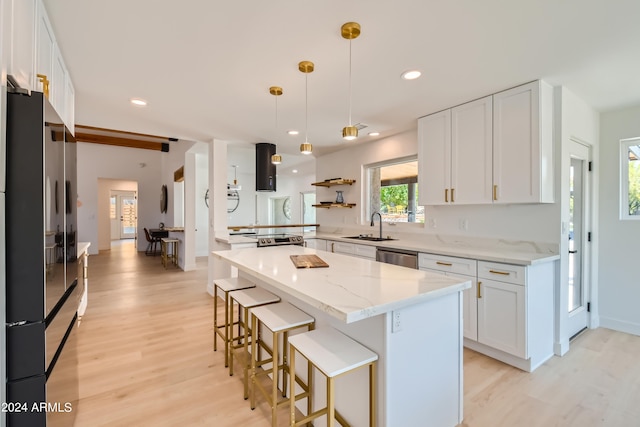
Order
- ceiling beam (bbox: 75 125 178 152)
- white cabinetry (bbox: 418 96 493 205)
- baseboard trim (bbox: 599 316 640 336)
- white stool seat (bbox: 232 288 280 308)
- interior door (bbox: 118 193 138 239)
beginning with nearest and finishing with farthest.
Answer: white stool seat (bbox: 232 288 280 308) < white cabinetry (bbox: 418 96 493 205) < baseboard trim (bbox: 599 316 640 336) < ceiling beam (bbox: 75 125 178 152) < interior door (bbox: 118 193 138 239)

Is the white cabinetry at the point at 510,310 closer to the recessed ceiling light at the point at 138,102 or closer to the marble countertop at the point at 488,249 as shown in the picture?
the marble countertop at the point at 488,249

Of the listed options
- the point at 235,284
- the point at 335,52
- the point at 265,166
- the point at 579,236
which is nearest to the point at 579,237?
the point at 579,236

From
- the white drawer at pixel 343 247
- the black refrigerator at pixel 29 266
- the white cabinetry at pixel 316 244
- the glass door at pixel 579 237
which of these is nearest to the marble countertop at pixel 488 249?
the white drawer at pixel 343 247

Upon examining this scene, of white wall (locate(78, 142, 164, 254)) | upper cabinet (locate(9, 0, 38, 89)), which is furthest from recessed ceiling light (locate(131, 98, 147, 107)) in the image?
white wall (locate(78, 142, 164, 254))

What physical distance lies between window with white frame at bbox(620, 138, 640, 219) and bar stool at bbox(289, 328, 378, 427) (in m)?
3.37

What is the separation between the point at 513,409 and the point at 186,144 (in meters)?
6.47

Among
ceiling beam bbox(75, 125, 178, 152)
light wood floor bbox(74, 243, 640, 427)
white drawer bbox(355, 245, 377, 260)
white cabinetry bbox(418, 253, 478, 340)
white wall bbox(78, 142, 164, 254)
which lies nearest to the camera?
light wood floor bbox(74, 243, 640, 427)

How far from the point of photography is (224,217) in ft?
14.6

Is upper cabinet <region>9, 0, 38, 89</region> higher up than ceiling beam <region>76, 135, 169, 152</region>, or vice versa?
ceiling beam <region>76, 135, 169, 152</region>

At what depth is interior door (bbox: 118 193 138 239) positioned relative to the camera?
1238cm

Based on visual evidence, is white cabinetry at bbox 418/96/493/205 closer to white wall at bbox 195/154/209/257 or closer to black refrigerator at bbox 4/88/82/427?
black refrigerator at bbox 4/88/82/427

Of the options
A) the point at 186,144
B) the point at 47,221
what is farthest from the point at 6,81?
the point at 186,144

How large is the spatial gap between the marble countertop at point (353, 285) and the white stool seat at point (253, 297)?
0.89 ft

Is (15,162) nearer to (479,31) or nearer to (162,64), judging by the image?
(162,64)
